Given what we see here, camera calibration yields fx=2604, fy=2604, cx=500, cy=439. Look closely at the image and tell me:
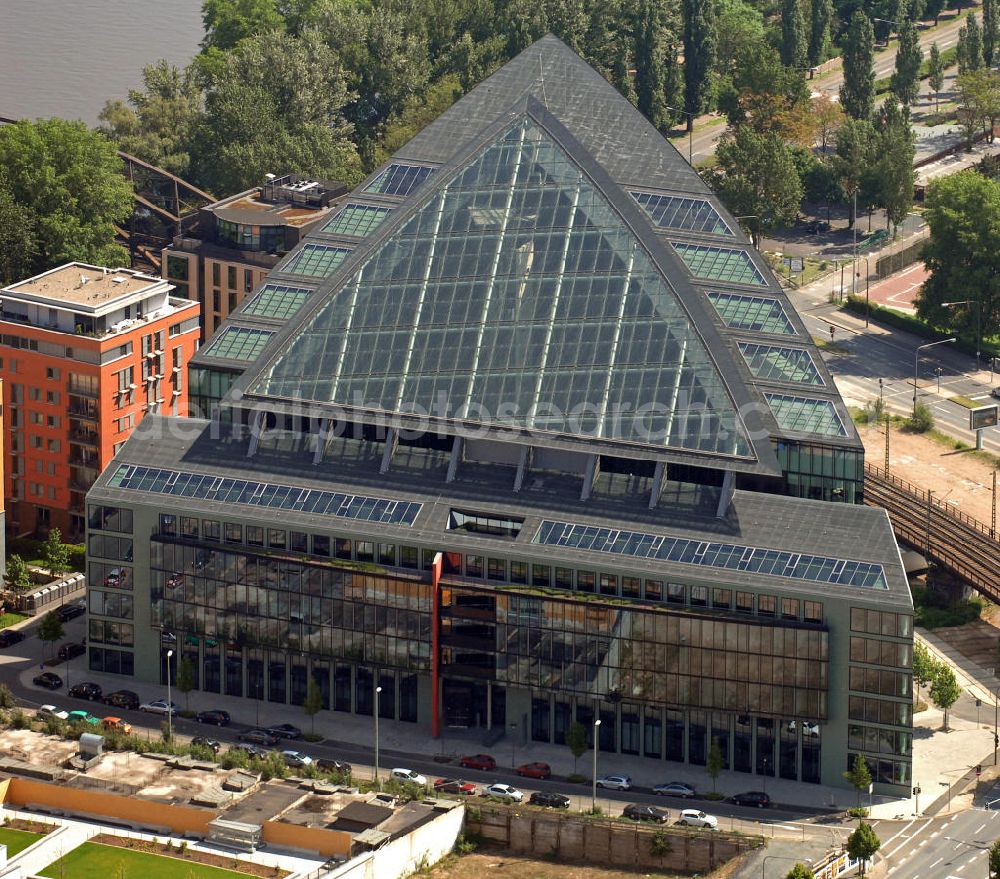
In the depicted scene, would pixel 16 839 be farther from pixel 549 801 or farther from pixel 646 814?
pixel 646 814

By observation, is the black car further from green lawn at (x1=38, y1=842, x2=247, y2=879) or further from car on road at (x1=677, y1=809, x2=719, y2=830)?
→ green lawn at (x1=38, y1=842, x2=247, y2=879)

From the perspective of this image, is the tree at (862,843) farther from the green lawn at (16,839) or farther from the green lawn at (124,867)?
the green lawn at (16,839)

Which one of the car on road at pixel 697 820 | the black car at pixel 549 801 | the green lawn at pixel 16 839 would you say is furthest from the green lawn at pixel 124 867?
the car on road at pixel 697 820

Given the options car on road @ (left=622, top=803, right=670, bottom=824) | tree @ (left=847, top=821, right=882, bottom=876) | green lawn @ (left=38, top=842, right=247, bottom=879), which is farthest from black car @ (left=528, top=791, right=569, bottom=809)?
green lawn @ (left=38, top=842, right=247, bottom=879)

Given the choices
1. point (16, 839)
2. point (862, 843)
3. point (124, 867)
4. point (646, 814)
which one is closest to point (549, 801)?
point (646, 814)

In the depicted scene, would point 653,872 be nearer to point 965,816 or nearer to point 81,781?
point 965,816

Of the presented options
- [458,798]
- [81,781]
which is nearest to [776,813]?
[458,798]
